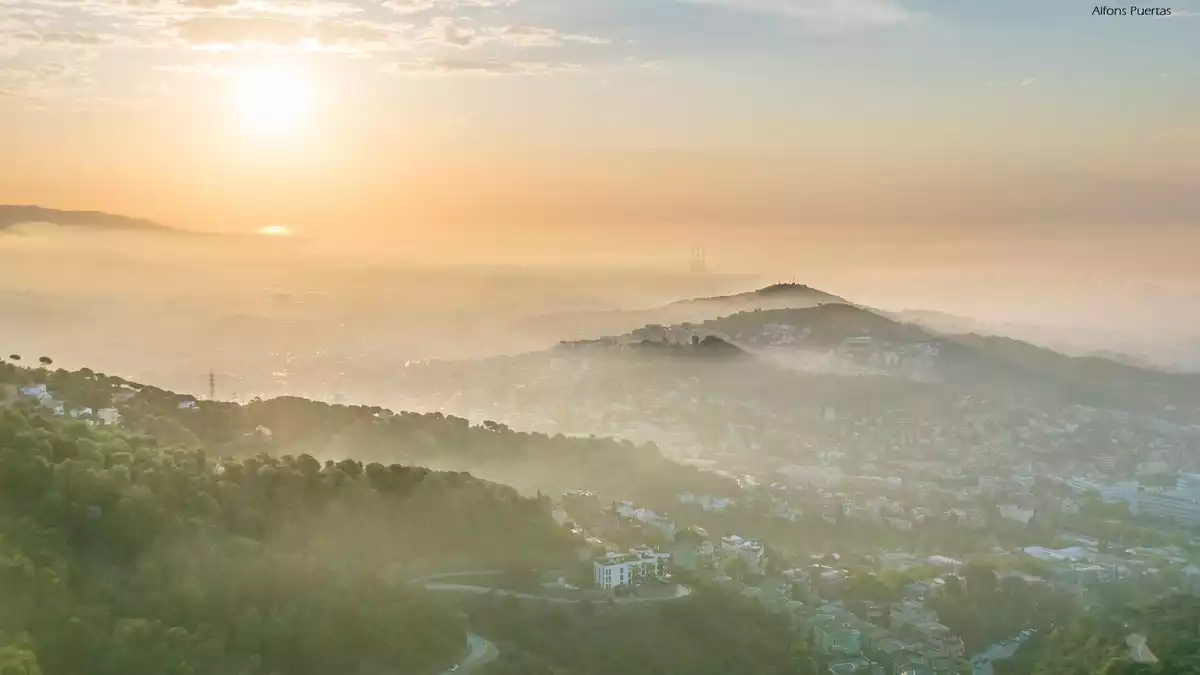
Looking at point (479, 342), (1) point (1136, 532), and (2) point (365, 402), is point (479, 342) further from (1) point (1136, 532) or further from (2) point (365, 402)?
(1) point (1136, 532)

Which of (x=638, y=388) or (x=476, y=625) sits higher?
(x=638, y=388)

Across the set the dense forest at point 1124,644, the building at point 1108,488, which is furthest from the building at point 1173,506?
the dense forest at point 1124,644

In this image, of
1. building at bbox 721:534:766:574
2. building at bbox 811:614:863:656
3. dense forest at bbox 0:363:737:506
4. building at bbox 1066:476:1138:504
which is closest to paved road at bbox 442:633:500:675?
building at bbox 811:614:863:656

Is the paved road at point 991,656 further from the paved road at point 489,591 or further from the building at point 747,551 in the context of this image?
the paved road at point 489,591

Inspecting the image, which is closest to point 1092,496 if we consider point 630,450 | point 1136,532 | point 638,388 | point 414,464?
point 1136,532

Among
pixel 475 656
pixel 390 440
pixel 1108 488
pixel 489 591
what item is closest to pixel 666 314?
pixel 1108 488

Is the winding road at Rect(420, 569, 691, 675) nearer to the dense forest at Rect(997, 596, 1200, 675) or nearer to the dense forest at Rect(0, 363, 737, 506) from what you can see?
the dense forest at Rect(0, 363, 737, 506)
